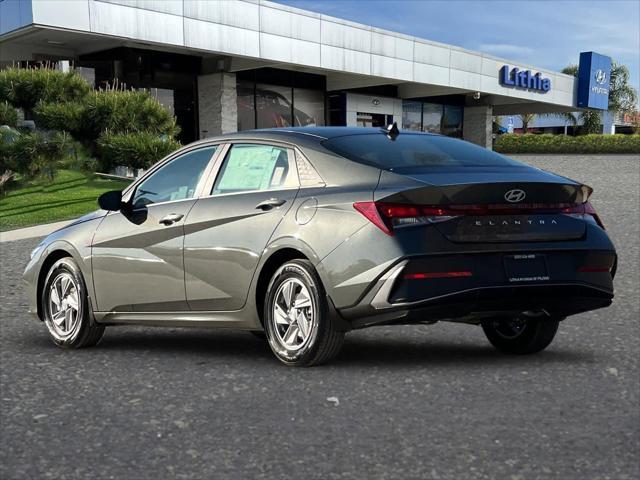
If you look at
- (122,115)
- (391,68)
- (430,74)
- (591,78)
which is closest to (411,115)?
(430,74)

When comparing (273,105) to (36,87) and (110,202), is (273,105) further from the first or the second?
(110,202)

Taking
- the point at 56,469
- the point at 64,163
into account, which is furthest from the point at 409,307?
the point at 64,163

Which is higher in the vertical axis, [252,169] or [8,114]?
[252,169]

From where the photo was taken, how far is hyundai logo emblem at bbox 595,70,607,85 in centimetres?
5740

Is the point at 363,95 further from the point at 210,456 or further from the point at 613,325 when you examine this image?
the point at 210,456

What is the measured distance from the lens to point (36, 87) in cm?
2269

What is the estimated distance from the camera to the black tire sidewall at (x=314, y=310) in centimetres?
518

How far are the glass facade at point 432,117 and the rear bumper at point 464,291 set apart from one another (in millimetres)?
40158

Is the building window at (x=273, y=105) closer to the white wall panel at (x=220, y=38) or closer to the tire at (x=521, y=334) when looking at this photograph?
the white wall panel at (x=220, y=38)

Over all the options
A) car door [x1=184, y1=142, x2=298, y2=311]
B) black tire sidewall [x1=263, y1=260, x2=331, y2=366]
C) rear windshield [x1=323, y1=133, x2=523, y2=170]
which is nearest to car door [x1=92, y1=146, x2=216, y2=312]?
car door [x1=184, y1=142, x2=298, y2=311]

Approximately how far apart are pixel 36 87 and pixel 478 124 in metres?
33.6

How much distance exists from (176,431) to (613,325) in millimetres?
4513

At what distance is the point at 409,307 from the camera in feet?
16.1

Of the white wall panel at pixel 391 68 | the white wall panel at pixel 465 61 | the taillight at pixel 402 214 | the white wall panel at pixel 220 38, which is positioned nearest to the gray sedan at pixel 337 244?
the taillight at pixel 402 214
